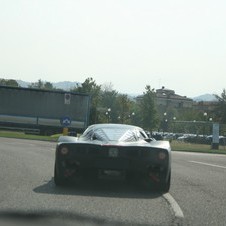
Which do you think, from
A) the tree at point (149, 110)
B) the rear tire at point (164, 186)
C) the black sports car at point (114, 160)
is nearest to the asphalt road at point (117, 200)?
the rear tire at point (164, 186)

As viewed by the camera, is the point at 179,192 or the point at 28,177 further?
the point at 28,177

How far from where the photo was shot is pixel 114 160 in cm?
937

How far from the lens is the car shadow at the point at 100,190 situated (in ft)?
29.7

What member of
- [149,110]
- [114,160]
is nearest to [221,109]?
[149,110]

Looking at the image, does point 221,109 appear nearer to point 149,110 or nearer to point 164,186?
point 149,110

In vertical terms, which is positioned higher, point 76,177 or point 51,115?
point 51,115

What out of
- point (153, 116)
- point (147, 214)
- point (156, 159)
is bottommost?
point (147, 214)

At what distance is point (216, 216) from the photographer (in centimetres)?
724

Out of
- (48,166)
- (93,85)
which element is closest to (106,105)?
(93,85)

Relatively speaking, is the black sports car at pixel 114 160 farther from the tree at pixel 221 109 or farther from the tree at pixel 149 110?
the tree at pixel 221 109

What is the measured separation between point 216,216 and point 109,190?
2865 mm

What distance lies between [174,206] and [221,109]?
8768cm

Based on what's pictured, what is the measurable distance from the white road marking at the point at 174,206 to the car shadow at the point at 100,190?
220 millimetres

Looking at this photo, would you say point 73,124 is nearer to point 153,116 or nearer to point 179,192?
point 179,192
